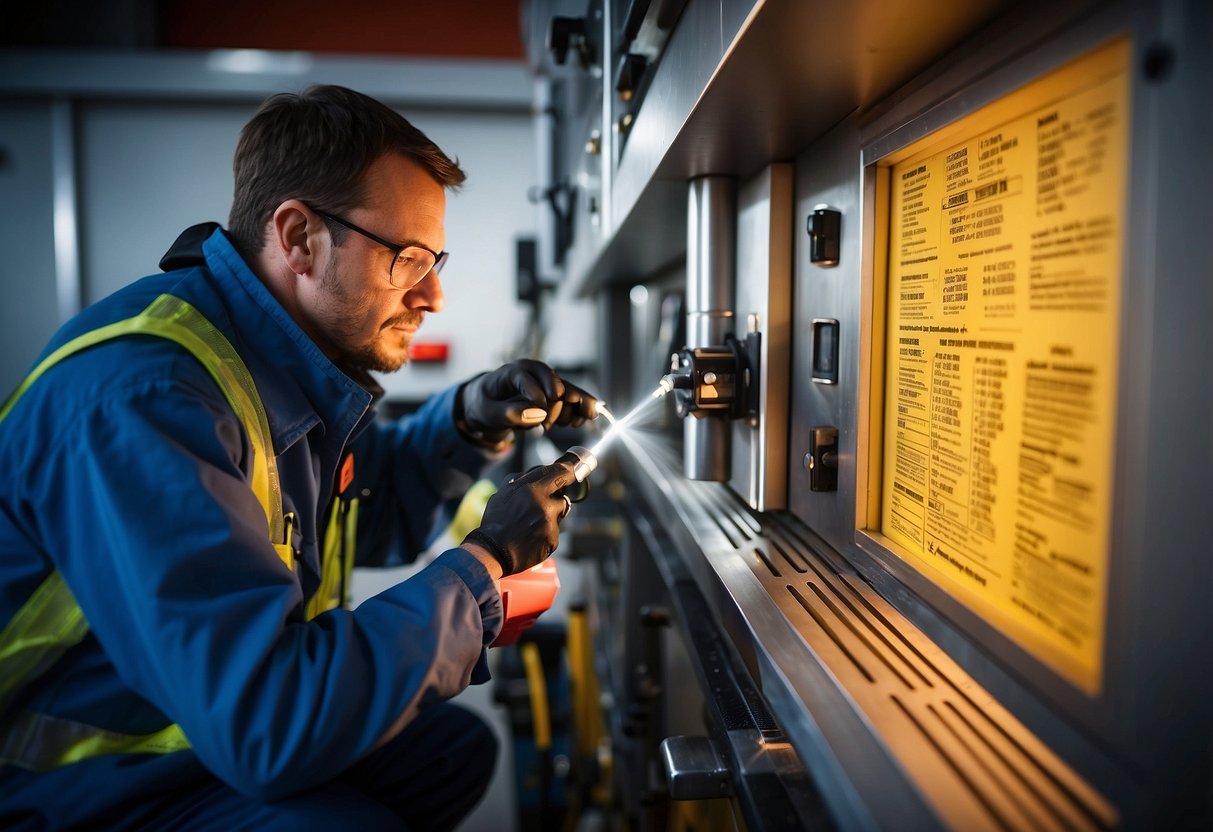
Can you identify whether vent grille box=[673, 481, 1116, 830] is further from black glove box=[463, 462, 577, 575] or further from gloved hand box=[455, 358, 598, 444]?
gloved hand box=[455, 358, 598, 444]

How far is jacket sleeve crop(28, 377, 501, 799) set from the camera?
63 centimetres

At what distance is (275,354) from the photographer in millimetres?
948

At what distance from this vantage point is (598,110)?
1.32 metres

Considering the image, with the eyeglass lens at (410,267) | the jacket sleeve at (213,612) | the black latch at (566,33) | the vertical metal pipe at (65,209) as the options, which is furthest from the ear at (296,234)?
the vertical metal pipe at (65,209)

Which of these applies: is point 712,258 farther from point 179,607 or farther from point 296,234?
point 179,607

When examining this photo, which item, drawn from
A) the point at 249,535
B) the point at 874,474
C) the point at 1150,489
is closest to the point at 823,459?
the point at 874,474

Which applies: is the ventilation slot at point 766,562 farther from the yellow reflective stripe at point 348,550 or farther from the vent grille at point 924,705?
the yellow reflective stripe at point 348,550

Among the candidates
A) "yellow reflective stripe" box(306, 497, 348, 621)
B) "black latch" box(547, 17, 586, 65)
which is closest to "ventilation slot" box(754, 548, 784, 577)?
"yellow reflective stripe" box(306, 497, 348, 621)

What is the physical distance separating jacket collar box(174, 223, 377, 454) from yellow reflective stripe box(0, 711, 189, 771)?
364 mm

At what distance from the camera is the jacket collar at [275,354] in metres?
0.93

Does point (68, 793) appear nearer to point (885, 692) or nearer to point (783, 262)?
point (885, 692)

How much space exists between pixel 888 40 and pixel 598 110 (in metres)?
0.86

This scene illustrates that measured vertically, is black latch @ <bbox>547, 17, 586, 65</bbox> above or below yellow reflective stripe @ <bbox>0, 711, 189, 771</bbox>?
above

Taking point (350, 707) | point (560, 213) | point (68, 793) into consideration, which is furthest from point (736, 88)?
point (560, 213)
